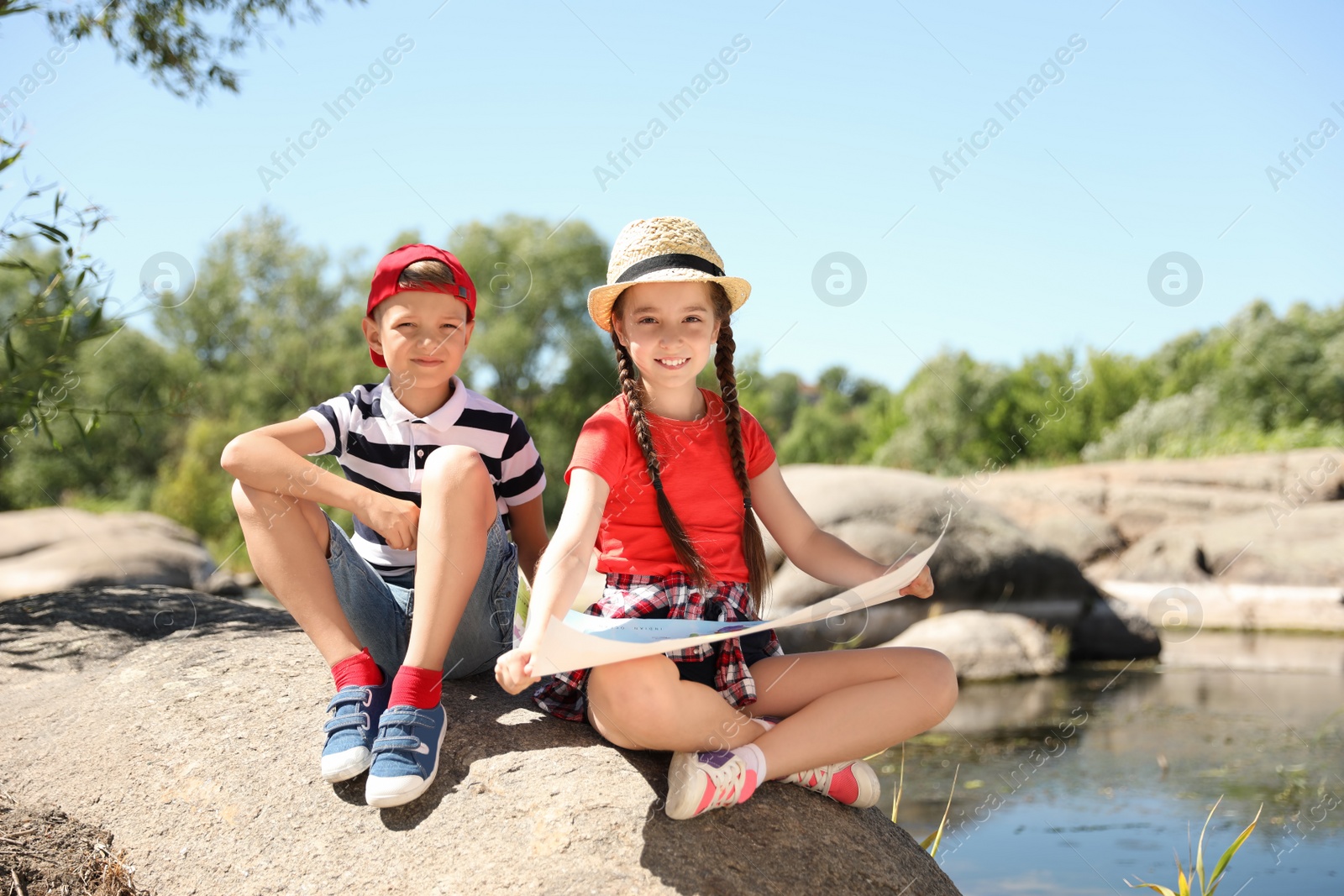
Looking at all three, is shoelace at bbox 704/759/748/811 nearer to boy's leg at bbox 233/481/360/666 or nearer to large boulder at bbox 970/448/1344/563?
boy's leg at bbox 233/481/360/666

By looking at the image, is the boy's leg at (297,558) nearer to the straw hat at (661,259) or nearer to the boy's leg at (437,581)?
the boy's leg at (437,581)

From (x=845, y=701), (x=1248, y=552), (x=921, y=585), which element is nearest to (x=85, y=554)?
(x=845, y=701)

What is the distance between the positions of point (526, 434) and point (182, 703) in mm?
1272

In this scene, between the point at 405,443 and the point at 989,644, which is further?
the point at 989,644

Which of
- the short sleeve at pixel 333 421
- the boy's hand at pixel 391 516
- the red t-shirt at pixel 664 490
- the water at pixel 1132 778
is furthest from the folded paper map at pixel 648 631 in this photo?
the water at pixel 1132 778

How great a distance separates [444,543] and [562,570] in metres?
0.37

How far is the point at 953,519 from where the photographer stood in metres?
10.4

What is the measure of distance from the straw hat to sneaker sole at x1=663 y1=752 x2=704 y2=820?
1.08 metres

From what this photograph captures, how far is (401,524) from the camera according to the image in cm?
250

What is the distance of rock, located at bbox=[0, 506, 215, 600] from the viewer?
9.21 m

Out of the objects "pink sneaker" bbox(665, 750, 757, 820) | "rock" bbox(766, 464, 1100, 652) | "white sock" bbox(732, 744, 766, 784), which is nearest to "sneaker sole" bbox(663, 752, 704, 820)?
"pink sneaker" bbox(665, 750, 757, 820)

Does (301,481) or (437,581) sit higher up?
(301,481)

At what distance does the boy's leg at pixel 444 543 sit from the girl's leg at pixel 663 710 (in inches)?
15.1

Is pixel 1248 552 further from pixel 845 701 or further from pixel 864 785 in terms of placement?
pixel 845 701
